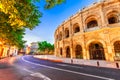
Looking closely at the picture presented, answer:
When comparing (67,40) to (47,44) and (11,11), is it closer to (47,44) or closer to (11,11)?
(11,11)

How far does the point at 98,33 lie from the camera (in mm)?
20531

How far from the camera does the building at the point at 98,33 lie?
749 inches

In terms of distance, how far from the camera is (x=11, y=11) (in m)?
4.23

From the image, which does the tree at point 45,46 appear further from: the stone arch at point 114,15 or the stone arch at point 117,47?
the stone arch at point 117,47

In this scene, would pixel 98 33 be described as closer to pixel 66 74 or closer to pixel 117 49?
pixel 117 49

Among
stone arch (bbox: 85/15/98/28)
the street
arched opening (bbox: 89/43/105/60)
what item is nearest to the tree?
stone arch (bbox: 85/15/98/28)

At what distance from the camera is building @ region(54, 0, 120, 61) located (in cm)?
1902

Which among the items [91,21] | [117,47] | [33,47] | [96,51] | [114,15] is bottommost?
[96,51]

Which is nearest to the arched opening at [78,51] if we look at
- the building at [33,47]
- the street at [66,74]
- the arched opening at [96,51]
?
the arched opening at [96,51]

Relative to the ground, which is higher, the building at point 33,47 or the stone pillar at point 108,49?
the building at point 33,47

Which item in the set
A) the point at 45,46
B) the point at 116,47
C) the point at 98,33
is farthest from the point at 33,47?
the point at 116,47

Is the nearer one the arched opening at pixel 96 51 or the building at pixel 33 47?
the arched opening at pixel 96 51

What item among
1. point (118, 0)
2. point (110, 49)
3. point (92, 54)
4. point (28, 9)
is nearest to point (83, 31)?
point (92, 54)

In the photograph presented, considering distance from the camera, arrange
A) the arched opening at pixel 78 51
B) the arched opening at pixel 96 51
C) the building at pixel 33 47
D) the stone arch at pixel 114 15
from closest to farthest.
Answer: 1. the stone arch at pixel 114 15
2. the arched opening at pixel 96 51
3. the arched opening at pixel 78 51
4. the building at pixel 33 47
